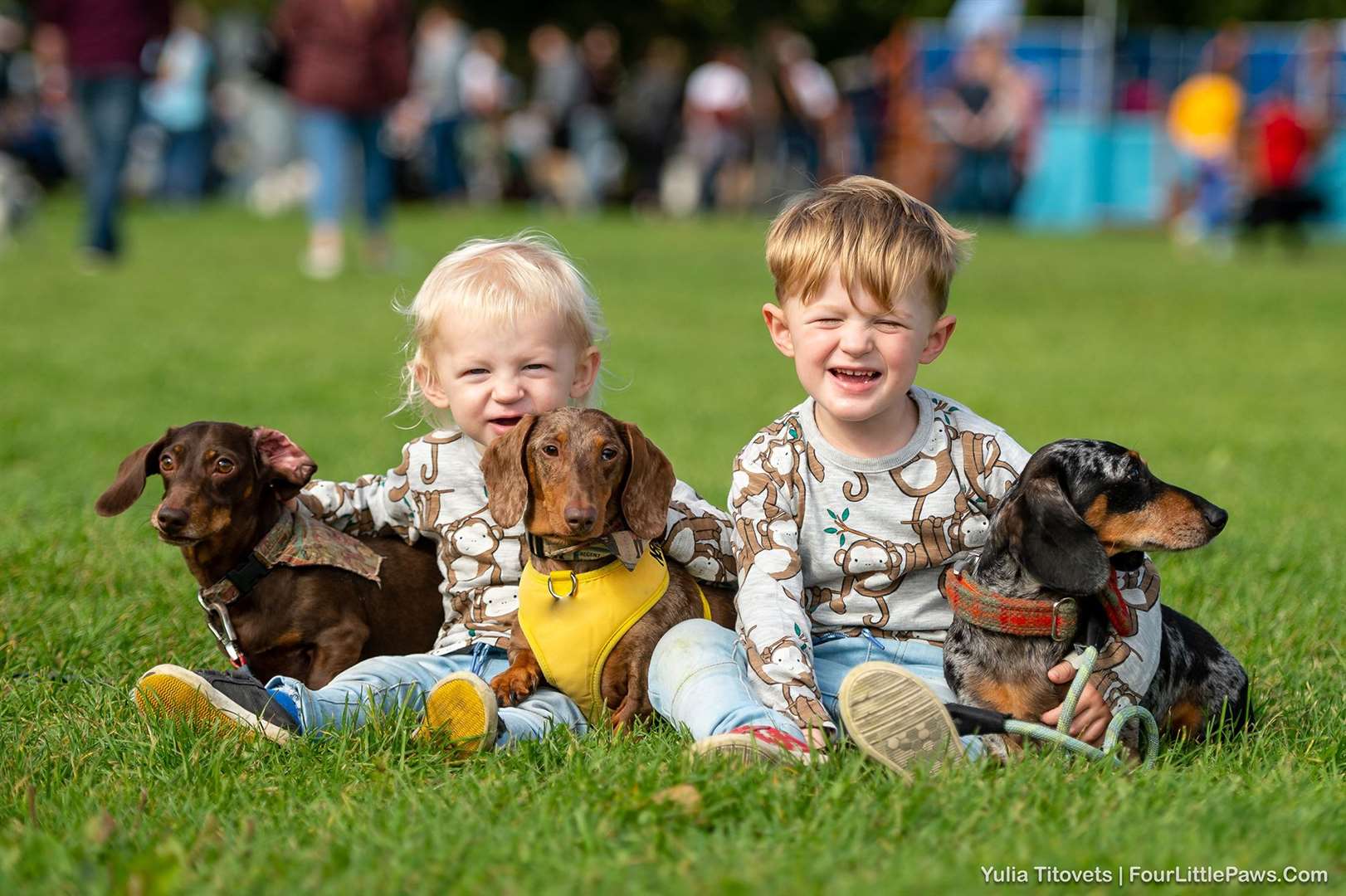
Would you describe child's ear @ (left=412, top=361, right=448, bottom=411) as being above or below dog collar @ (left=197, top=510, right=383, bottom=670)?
above

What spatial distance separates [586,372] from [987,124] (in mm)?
26716

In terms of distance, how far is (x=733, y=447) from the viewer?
8.41 m

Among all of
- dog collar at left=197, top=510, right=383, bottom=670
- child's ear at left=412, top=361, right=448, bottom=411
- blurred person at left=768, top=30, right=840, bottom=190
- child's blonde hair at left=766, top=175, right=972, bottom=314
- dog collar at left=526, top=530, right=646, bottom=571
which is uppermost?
blurred person at left=768, top=30, right=840, bottom=190

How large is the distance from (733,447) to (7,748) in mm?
5127

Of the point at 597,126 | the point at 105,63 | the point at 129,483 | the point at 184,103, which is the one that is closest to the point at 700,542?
the point at 129,483

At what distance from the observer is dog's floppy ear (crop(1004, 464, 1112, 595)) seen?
3613 mm

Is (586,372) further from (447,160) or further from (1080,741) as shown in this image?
(447,160)

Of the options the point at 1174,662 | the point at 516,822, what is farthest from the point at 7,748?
the point at 1174,662

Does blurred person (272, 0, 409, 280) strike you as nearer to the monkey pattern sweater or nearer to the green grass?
the green grass

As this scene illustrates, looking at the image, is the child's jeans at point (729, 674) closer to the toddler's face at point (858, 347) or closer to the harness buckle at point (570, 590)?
the harness buckle at point (570, 590)

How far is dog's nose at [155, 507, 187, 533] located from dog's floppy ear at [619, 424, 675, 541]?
1145mm

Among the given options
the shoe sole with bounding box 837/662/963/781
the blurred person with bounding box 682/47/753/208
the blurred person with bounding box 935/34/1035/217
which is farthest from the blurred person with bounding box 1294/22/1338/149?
the shoe sole with bounding box 837/662/963/781

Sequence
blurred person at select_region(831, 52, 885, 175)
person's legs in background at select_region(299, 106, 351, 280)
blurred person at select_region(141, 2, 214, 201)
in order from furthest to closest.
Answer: blurred person at select_region(831, 52, 885, 175) < blurred person at select_region(141, 2, 214, 201) < person's legs in background at select_region(299, 106, 351, 280)

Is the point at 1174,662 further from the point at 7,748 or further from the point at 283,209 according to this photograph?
the point at 283,209
